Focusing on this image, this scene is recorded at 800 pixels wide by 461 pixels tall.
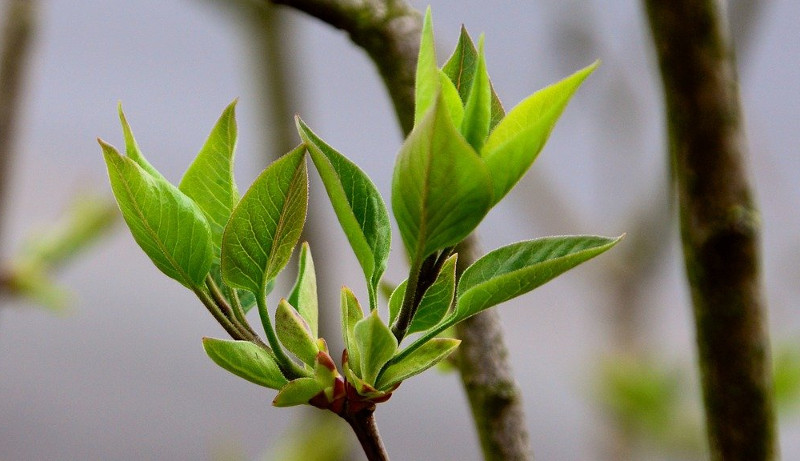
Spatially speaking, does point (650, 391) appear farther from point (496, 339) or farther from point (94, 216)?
point (496, 339)

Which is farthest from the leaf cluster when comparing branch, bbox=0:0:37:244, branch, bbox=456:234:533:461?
branch, bbox=0:0:37:244

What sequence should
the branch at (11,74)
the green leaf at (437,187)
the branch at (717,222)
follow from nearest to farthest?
the green leaf at (437,187), the branch at (717,222), the branch at (11,74)

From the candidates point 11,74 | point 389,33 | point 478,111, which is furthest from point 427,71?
point 11,74

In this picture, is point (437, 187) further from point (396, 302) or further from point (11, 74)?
point (11, 74)

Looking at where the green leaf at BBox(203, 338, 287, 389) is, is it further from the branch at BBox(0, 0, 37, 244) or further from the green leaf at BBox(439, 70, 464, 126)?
the branch at BBox(0, 0, 37, 244)

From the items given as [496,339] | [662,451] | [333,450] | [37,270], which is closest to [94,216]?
[37,270]

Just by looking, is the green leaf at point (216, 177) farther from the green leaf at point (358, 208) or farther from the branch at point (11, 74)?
Answer: the branch at point (11, 74)

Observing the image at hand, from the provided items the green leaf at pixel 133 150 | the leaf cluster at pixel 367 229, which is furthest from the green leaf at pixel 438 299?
the green leaf at pixel 133 150
